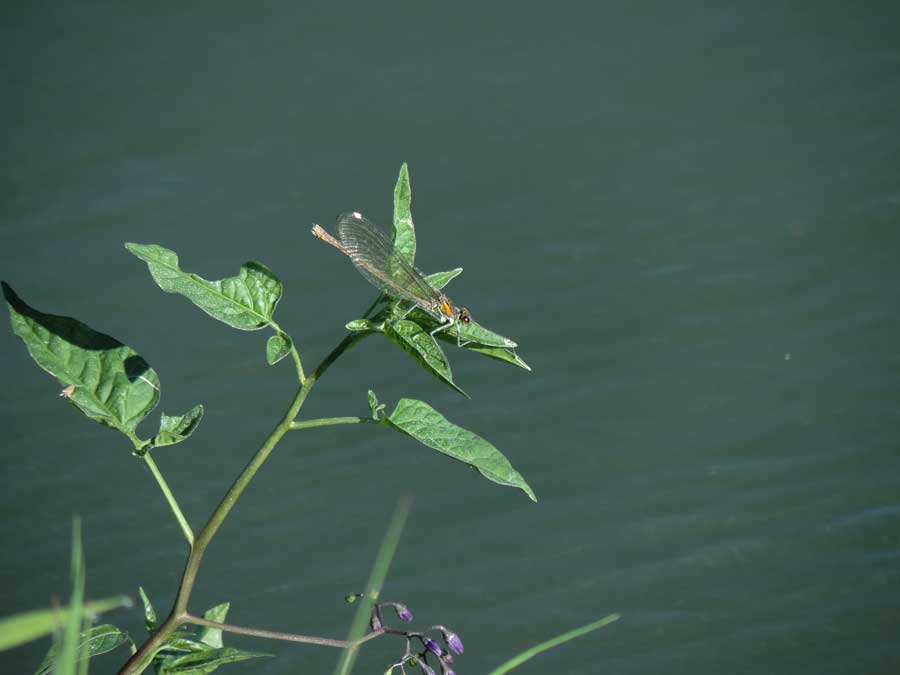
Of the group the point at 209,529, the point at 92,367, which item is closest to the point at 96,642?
the point at 209,529

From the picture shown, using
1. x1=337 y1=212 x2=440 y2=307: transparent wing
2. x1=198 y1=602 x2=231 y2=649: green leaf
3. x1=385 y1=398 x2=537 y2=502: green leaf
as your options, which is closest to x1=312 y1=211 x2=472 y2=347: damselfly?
x1=337 y1=212 x2=440 y2=307: transparent wing

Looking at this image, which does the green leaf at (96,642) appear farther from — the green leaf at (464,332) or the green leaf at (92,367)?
the green leaf at (464,332)

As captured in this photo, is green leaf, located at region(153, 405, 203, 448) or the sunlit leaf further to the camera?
the sunlit leaf

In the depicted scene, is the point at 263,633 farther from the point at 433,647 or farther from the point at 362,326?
the point at 362,326

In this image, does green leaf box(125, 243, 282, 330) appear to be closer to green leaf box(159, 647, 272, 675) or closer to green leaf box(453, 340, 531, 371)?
green leaf box(453, 340, 531, 371)

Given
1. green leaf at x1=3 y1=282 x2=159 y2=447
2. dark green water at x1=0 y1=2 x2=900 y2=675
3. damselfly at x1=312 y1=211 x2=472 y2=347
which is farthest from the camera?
dark green water at x1=0 y1=2 x2=900 y2=675

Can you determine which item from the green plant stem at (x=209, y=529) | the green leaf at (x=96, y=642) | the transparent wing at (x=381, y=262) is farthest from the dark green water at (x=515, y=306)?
the green plant stem at (x=209, y=529)

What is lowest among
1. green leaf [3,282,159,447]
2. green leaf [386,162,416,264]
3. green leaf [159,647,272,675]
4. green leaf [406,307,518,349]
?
green leaf [159,647,272,675]
